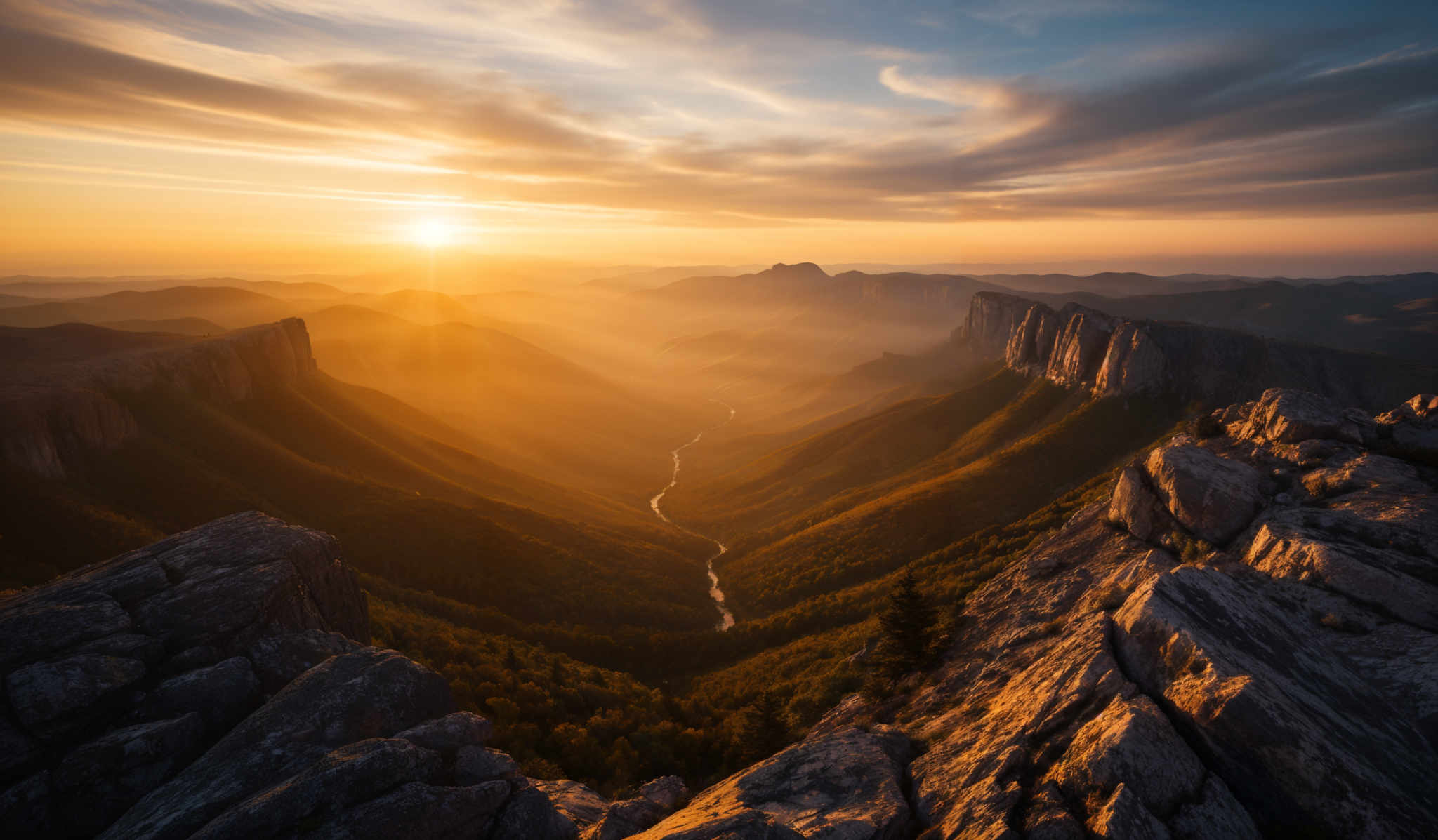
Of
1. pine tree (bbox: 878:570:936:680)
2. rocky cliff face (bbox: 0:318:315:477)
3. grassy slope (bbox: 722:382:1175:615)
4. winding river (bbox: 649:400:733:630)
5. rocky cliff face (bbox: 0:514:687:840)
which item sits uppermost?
rocky cliff face (bbox: 0:318:315:477)

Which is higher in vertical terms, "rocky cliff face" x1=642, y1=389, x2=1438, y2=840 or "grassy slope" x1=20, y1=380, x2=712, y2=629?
"rocky cliff face" x1=642, y1=389, x2=1438, y2=840

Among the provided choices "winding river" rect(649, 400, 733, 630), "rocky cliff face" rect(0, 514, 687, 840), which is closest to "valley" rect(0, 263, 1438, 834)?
"winding river" rect(649, 400, 733, 630)

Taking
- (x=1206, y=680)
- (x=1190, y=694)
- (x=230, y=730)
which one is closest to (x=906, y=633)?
(x=1190, y=694)

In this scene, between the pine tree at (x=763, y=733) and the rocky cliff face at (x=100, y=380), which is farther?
the rocky cliff face at (x=100, y=380)

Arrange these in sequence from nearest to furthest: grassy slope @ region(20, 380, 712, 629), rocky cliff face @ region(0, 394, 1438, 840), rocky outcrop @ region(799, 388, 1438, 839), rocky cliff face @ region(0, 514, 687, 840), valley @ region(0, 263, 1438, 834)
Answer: rocky outcrop @ region(799, 388, 1438, 839) → rocky cliff face @ region(0, 394, 1438, 840) → rocky cliff face @ region(0, 514, 687, 840) → valley @ region(0, 263, 1438, 834) → grassy slope @ region(20, 380, 712, 629)

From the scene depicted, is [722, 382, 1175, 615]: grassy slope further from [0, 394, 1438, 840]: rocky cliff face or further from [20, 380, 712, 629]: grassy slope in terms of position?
[0, 394, 1438, 840]: rocky cliff face

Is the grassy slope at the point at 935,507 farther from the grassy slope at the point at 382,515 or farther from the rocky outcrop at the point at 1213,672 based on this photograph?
the rocky outcrop at the point at 1213,672

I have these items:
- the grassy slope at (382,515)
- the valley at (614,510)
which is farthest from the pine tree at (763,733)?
the grassy slope at (382,515)
